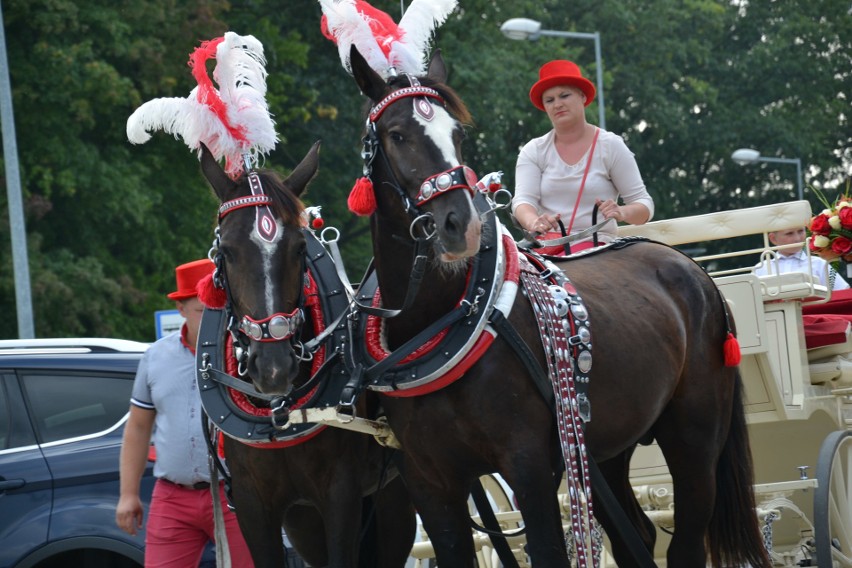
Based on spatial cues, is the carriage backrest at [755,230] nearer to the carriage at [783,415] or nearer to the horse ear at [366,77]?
the carriage at [783,415]

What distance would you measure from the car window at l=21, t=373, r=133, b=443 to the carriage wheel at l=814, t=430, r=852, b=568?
342 centimetres

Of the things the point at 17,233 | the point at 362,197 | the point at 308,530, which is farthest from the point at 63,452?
the point at 17,233

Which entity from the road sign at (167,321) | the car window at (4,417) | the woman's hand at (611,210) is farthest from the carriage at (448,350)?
the road sign at (167,321)

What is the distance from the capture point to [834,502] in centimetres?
654

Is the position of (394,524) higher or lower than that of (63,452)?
lower

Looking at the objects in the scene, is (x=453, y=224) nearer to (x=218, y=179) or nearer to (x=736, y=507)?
(x=218, y=179)

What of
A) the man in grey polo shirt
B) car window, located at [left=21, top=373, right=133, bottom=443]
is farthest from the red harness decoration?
car window, located at [left=21, top=373, right=133, bottom=443]

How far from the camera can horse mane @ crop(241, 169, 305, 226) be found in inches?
193

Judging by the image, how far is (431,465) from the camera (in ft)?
15.4

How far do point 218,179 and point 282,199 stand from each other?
0.28m

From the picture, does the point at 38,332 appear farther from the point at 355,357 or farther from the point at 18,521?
the point at 355,357

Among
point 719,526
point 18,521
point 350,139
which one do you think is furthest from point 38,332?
point 719,526

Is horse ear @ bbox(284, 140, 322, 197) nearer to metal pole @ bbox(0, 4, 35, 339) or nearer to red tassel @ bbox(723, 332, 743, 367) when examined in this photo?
red tassel @ bbox(723, 332, 743, 367)

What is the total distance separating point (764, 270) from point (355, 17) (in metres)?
4.01
